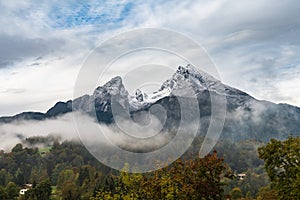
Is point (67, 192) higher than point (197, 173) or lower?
lower

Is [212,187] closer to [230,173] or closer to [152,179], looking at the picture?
[230,173]

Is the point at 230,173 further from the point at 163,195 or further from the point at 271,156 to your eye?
the point at 271,156

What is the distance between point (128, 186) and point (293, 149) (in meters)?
14.4

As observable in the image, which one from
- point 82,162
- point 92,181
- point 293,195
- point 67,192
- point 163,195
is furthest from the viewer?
point 82,162

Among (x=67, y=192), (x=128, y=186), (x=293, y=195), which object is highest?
(x=128, y=186)

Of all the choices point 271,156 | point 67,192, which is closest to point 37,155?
point 67,192

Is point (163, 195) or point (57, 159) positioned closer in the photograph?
point (163, 195)

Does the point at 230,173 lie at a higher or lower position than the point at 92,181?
higher

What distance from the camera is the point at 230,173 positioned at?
23.9 metres

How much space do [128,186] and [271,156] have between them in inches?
542

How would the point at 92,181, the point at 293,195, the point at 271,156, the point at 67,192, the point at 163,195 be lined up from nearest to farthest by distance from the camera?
the point at 163,195
the point at 293,195
the point at 271,156
the point at 67,192
the point at 92,181

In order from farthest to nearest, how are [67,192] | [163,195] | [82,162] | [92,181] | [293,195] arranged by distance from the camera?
1. [82,162]
2. [92,181]
3. [67,192]
4. [293,195]
5. [163,195]

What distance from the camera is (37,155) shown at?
188125mm

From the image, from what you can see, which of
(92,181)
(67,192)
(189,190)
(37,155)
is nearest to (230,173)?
(189,190)
